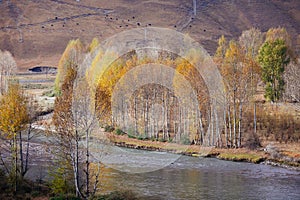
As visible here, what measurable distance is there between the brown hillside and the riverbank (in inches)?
3055

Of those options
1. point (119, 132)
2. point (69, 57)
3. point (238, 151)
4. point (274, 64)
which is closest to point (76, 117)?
point (238, 151)

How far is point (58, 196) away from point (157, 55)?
104ft

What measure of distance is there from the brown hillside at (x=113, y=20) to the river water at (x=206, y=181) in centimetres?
8546

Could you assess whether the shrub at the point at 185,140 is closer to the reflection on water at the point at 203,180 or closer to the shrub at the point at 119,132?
the shrub at the point at 119,132

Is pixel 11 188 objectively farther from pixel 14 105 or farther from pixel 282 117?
pixel 282 117

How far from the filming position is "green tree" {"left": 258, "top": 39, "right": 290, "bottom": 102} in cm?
4834

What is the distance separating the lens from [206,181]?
27672mm

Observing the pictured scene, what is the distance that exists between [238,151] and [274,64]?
15.3 metres

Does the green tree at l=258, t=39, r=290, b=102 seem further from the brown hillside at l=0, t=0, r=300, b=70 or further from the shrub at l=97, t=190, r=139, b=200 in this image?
the brown hillside at l=0, t=0, r=300, b=70

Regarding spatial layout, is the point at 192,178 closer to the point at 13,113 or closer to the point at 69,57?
the point at 13,113

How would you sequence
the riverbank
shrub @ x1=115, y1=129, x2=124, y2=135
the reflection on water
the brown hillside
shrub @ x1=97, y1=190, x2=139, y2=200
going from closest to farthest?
1. shrub @ x1=97, y1=190, x2=139, y2=200
2. the reflection on water
3. the riverbank
4. shrub @ x1=115, y1=129, x2=124, y2=135
5. the brown hillside

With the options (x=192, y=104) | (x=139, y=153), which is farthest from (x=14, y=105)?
(x=192, y=104)

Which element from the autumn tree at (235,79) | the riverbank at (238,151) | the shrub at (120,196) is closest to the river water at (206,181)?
the shrub at (120,196)

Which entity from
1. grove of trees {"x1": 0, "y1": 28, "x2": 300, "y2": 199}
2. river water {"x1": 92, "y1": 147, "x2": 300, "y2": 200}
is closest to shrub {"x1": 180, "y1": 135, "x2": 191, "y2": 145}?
grove of trees {"x1": 0, "y1": 28, "x2": 300, "y2": 199}
